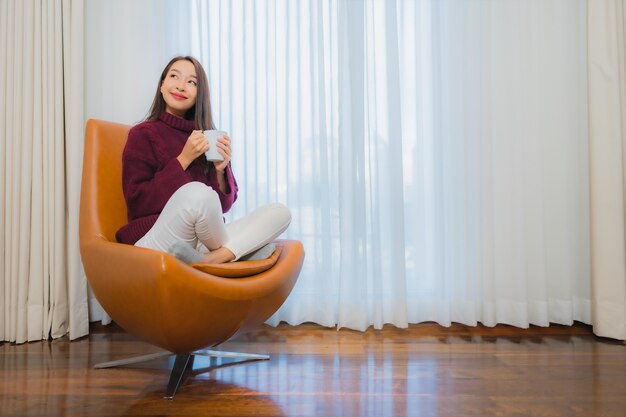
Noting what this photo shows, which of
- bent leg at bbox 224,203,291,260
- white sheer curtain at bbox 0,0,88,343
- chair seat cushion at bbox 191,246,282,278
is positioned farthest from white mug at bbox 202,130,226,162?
white sheer curtain at bbox 0,0,88,343

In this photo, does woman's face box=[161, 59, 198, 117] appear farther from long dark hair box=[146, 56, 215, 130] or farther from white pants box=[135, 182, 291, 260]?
white pants box=[135, 182, 291, 260]

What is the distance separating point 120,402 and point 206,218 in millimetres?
578

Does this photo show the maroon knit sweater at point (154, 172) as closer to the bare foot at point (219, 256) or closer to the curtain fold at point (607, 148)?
the bare foot at point (219, 256)

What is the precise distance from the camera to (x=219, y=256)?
4.80ft

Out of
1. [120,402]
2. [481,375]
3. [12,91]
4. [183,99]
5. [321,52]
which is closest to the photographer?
[120,402]

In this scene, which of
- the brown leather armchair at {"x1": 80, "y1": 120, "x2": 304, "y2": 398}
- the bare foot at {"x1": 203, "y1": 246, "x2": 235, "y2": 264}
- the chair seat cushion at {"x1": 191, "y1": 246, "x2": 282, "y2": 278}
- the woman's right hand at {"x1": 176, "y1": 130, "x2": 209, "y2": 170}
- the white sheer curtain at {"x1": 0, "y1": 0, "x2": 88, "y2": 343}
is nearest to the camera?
the brown leather armchair at {"x1": 80, "y1": 120, "x2": 304, "y2": 398}

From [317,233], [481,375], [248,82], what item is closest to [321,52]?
[248,82]

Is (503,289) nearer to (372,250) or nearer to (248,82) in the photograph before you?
(372,250)

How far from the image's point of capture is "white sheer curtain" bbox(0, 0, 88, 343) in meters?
1.98

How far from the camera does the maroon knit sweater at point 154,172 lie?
158cm

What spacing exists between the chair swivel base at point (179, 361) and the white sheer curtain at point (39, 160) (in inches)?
19.3

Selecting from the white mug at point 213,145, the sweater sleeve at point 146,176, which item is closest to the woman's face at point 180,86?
the sweater sleeve at point 146,176

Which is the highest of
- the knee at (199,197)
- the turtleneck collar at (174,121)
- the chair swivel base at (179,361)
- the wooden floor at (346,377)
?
the turtleneck collar at (174,121)

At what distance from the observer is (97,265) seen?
4.59ft
